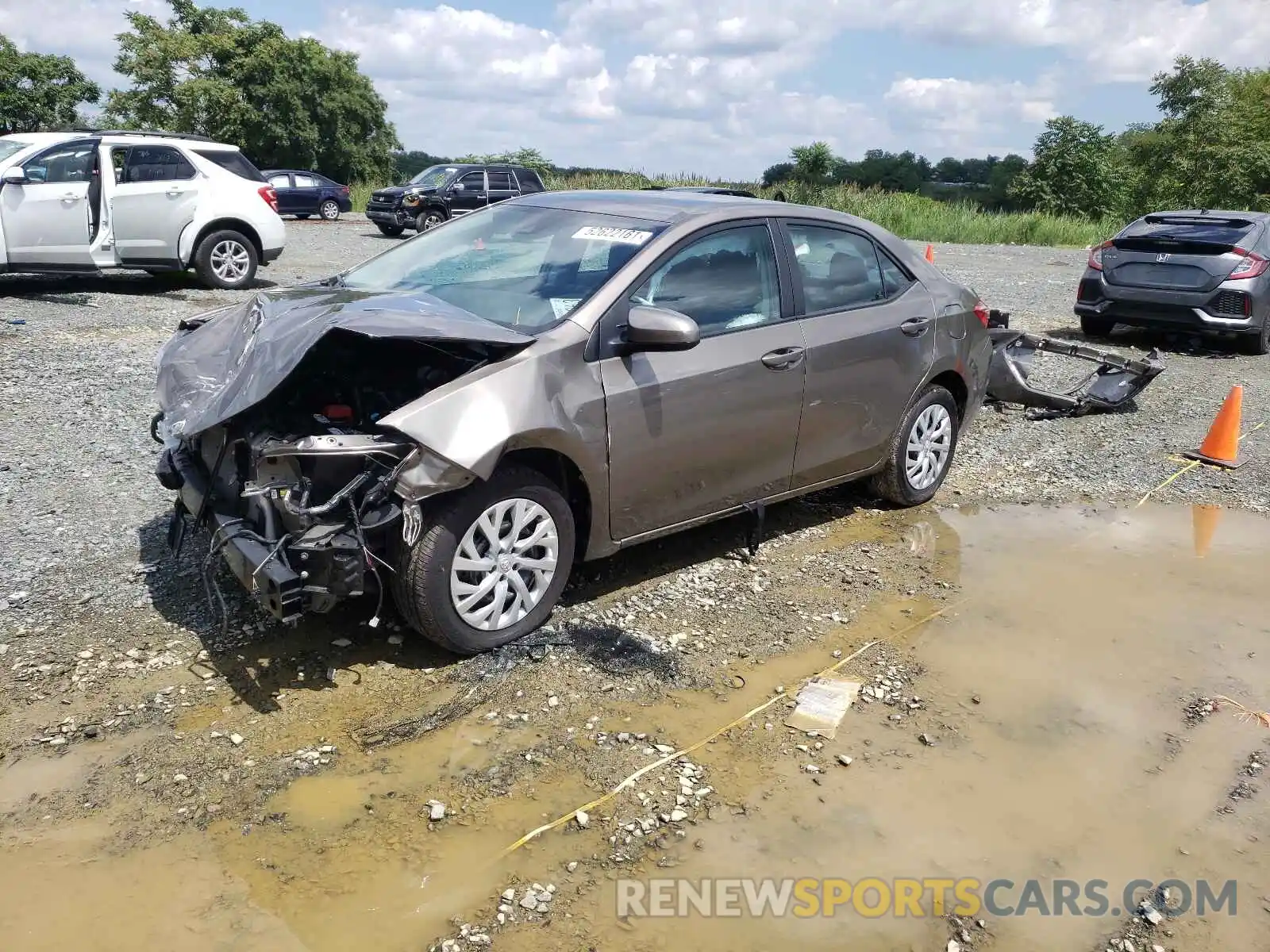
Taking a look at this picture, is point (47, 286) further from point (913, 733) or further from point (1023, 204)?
point (1023, 204)

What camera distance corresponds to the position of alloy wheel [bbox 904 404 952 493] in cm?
612

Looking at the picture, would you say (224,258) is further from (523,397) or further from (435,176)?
(435,176)

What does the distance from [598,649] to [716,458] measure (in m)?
1.07

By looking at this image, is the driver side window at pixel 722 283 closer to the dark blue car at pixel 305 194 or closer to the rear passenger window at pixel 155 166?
the rear passenger window at pixel 155 166

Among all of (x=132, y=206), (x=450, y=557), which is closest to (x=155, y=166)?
(x=132, y=206)

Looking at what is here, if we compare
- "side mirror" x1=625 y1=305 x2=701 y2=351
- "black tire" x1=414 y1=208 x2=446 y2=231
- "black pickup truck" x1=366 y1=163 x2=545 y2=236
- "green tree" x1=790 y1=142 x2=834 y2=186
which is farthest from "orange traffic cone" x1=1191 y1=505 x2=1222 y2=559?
"green tree" x1=790 y1=142 x2=834 y2=186

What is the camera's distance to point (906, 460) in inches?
241

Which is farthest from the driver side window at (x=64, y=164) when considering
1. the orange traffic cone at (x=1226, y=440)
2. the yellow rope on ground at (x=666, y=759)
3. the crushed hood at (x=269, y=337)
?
the orange traffic cone at (x=1226, y=440)

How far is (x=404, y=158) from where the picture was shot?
59750 mm

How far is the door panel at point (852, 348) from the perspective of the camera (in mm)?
5258

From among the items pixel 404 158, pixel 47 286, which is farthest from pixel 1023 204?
pixel 47 286

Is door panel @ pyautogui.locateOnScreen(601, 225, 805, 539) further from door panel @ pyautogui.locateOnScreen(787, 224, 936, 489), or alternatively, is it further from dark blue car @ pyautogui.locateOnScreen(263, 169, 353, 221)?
dark blue car @ pyautogui.locateOnScreen(263, 169, 353, 221)

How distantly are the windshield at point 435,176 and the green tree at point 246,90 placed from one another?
790 inches

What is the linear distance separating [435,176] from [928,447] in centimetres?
2023
